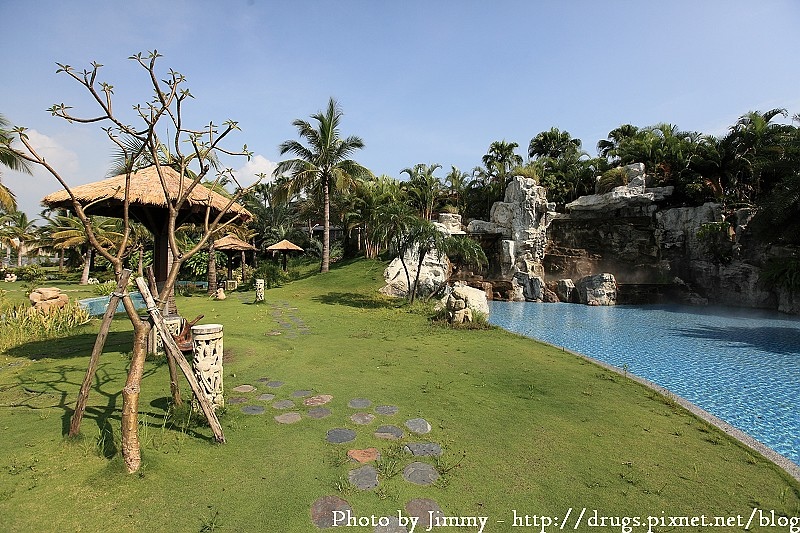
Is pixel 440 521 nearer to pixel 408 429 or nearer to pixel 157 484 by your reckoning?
pixel 408 429

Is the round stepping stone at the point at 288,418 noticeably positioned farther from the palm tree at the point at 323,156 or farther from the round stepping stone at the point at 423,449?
the palm tree at the point at 323,156

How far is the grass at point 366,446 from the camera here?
2934 mm

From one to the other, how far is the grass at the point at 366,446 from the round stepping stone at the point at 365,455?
90 mm

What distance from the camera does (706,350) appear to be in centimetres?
984

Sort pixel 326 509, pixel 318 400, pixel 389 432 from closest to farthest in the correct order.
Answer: pixel 326 509, pixel 389 432, pixel 318 400

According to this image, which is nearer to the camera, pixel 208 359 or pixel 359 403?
pixel 208 359

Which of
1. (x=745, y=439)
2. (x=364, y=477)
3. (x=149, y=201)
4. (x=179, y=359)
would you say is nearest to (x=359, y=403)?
(x=364, y=477)

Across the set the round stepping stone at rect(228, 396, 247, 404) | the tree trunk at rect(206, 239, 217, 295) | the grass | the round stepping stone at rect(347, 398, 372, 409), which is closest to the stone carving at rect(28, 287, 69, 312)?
the grass

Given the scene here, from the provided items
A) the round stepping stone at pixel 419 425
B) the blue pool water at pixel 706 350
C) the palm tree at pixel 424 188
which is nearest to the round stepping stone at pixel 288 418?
the round stepping stone at pixel 419 425

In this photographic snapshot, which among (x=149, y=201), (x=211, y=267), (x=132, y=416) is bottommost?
(x=132, y=416)

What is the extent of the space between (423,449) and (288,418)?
1.62 m

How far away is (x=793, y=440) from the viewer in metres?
4.90

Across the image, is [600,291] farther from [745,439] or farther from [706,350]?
[745,439]

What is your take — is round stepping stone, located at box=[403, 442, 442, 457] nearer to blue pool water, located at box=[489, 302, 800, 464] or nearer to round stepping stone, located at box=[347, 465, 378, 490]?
round stepping stone, located at box=[347, 465, 378, 490]
